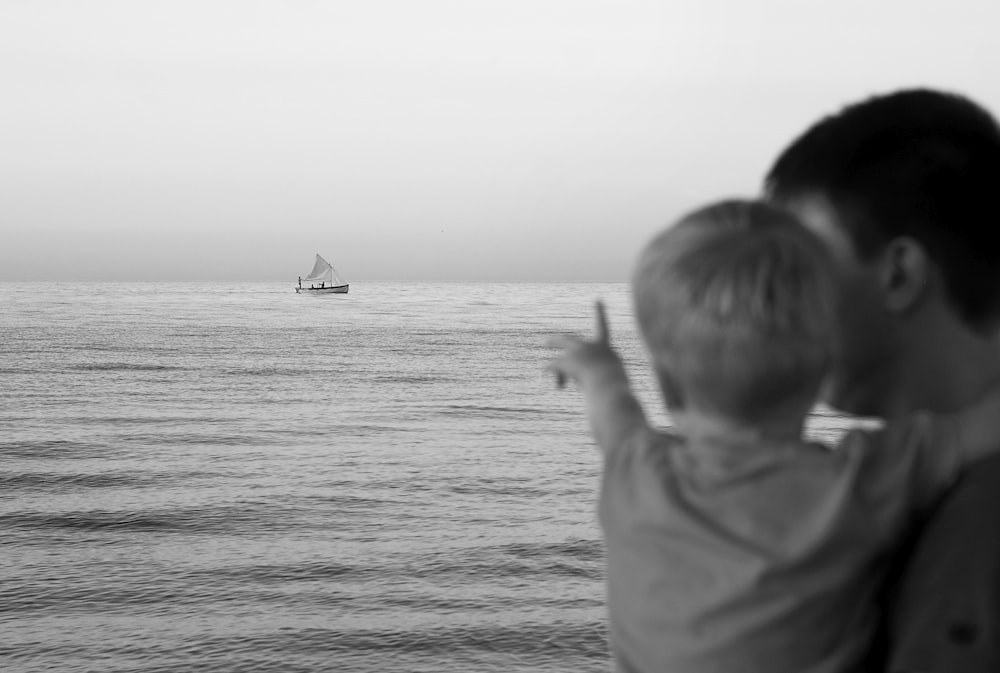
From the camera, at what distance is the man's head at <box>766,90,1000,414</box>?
119 centimetres

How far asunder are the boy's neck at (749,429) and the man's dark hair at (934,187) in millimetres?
206

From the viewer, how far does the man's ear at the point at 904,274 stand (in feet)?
3.91

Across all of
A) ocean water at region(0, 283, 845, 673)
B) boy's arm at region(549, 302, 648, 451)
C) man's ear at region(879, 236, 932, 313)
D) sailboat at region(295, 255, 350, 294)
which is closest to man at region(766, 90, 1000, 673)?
man's ear at region(879, 236, 932, 313)

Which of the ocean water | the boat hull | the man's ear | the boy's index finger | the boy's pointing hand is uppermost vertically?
the man's ear

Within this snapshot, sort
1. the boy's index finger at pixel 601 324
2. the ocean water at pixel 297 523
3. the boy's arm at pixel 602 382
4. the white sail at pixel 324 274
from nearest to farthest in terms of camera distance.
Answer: the boy's arm at pixel 602 382, the boy's index finger at pixel 601 324, the ocean water at pixel 297 523, the white sail at pixel 324 274

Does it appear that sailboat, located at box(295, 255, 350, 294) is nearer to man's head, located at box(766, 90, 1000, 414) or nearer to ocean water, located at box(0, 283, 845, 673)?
ocean water, located at box(0, 283, 845, 673)

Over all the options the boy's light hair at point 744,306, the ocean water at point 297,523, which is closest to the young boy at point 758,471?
the boy's light hair at point 744,306

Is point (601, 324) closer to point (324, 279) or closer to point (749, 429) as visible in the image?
point (749, 429)

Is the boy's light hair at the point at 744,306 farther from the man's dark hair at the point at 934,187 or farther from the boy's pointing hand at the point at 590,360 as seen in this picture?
the boy's pointing hand at the point at 590,360

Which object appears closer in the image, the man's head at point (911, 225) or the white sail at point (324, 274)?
the man's head at point (911, 225)

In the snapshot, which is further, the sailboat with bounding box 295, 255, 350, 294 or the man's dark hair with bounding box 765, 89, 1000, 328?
the sailboat with bounding box 295, 255, 350, 294

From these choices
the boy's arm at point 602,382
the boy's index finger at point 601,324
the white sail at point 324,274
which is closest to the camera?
the boy's arm at point 602,382

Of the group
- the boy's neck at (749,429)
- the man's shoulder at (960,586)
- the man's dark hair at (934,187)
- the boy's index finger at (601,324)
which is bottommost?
the man's shoulder at (960,586)

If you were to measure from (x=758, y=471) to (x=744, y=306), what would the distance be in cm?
19
